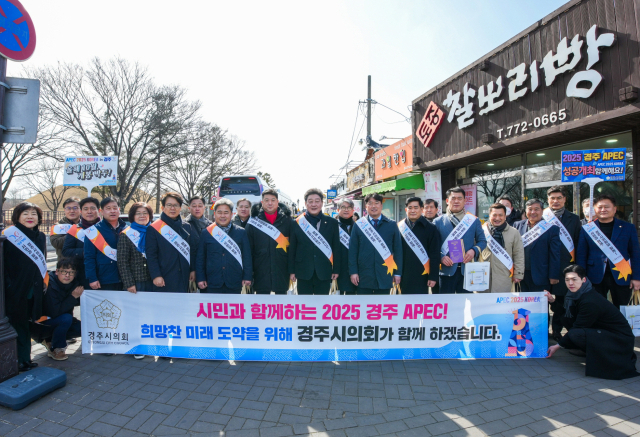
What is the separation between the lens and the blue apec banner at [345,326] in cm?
360

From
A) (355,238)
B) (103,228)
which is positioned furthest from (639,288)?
(103,228)

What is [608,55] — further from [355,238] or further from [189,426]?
[189,426]

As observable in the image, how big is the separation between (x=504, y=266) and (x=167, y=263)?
4.08 metres

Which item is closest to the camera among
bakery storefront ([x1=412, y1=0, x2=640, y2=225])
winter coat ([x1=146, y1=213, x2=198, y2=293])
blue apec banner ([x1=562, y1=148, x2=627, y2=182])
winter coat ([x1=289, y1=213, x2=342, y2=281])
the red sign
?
winter coat ([x1=146, y1=213, x2=198, y2=293])

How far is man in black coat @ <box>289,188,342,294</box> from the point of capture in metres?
4.09

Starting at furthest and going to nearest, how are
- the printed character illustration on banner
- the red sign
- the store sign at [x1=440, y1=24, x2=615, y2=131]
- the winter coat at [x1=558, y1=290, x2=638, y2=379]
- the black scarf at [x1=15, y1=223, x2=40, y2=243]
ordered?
1. the red sign
2. the store sign at [x1=440, y1=24, x2=615, y2=131]
3. the printed character illustration on banner
4. the black scarf at [x1=15, y1=223, x2=40, y2=243]
5. the winter coat at [x1=558, y1=290, x2=638, y2=379]

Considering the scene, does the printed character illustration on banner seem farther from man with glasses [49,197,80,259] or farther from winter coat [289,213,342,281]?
man with glasses [49,197,80,259]

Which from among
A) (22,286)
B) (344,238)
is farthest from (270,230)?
(22,286)

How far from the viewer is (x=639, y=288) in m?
3.91

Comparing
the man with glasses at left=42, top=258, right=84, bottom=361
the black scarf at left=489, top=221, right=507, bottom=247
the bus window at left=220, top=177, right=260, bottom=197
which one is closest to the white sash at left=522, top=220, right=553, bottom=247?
the black scarf at left=489, top=221, right=507, bottom=247

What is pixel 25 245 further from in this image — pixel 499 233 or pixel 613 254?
pixel 613 254

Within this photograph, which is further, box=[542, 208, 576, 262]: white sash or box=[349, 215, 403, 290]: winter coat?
box=[542, 208, 576, 262]: white sash

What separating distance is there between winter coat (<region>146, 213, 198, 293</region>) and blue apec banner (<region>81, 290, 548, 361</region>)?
0.26 metres

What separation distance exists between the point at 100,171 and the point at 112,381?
787 centimetres
